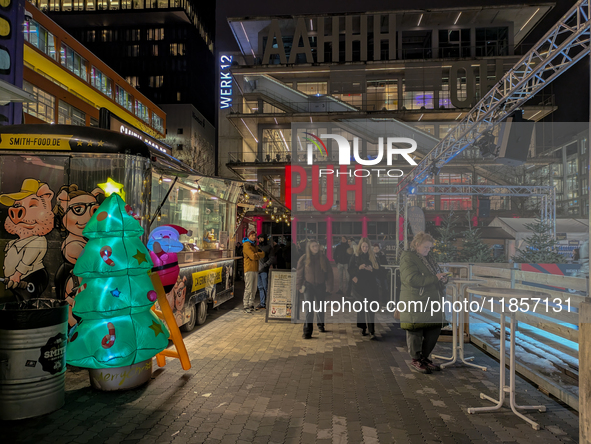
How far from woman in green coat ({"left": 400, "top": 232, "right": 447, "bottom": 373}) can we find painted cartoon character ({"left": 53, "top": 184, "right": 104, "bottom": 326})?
4608 millimetres

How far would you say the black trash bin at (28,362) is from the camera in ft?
13.1

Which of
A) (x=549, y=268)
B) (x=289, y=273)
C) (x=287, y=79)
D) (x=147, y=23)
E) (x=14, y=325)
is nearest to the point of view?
(x=14, y=325)

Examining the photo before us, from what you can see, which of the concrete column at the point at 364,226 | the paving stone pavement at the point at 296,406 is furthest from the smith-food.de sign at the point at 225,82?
the paving stone pavement at the point at 296,406

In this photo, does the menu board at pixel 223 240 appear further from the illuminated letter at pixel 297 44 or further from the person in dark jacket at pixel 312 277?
the illuminated letter at pixel 297 44

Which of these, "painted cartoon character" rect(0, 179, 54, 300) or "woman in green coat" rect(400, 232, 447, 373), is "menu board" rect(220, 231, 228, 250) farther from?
"woman in green coat" rect(400, 232, 447, 373)

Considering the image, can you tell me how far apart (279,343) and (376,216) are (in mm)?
22751

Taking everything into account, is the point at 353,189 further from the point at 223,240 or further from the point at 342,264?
the point at 223,240

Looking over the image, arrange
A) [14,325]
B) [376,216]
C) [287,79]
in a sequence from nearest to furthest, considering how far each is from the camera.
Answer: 1. [14,325]
2. [376,216]
3. [287,79]

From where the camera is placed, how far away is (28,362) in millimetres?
4031

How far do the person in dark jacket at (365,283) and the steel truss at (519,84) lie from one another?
4.68 meters

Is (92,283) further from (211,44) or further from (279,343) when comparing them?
(211,44)

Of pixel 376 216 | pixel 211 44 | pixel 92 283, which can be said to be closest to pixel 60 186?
pixel 92 283

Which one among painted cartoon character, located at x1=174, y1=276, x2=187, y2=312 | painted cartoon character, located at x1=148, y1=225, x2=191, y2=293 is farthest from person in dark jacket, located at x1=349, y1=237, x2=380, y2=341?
painted cartoon character, located at x1=148, y1=225, x2=191, y2=293

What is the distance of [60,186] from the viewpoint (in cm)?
580
